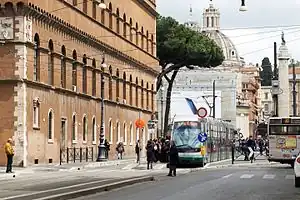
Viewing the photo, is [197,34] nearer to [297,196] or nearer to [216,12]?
[297,196]

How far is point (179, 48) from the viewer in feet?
289

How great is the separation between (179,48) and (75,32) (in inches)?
1363

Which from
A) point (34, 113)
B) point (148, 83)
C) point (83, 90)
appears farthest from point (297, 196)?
point (148, 83)

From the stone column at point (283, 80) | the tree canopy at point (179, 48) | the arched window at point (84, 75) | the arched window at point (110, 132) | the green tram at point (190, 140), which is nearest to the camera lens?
the green tram at point (190, 140)

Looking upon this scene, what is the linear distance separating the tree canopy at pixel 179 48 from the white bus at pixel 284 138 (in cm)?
4238

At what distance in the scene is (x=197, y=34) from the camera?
91.8m

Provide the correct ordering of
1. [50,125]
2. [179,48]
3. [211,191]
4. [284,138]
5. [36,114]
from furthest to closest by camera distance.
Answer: [179,48] < [50,125] < [36,114] < [284,138] < [211,191]

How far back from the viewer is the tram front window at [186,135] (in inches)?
1836

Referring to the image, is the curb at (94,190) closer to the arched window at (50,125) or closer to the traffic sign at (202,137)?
the traffic sign at (202,137)

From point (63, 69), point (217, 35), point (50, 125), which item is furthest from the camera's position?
point (217, 35)

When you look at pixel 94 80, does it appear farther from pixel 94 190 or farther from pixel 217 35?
pixel 217 35

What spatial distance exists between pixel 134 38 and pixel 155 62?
9.74 meters

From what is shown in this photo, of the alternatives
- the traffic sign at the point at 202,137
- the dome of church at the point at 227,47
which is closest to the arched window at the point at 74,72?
the traffic sign at the point at 202,137

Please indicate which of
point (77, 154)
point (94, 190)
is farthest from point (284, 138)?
point (94, 190)
